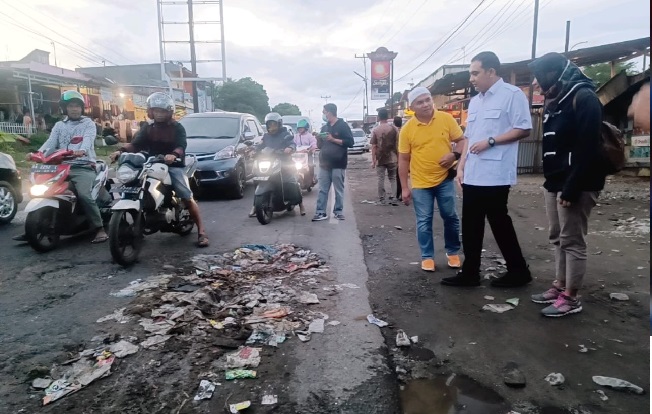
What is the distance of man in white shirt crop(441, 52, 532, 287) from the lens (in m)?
3.93

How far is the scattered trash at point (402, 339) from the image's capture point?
3.05 m

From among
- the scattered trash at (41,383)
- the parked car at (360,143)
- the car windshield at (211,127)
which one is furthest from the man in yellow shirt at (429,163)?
the parked car at (360,143)

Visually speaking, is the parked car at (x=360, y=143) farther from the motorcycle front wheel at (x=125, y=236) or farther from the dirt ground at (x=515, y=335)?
the motorcycle front wheel at (x=125, y=236)

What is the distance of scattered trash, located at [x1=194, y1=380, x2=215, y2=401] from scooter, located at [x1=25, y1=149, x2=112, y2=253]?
3.61m

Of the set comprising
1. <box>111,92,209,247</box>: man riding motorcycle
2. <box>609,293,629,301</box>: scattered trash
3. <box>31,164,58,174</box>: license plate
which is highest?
<box>111,92,209,247</box>: man riding motorcycle

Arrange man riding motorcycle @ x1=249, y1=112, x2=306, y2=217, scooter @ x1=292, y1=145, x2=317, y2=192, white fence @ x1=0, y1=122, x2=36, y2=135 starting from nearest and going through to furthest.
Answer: man riding motorcycle @ x1=249, y1=112, x2=306, y2=217 → scooter @ x1=292, y1=145, x2=317, y2=192 → white fence @ x1=0, y1=122, x2=36, y2=135

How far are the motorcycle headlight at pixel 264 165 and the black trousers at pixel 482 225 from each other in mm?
3716

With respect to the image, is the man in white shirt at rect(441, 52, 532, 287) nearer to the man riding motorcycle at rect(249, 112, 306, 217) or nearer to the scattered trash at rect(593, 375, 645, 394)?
the scattered trash at rect(593, 375, 645, 394)

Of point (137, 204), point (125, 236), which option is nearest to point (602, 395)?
point (137, 204)

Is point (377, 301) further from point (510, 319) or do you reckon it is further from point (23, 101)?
point (23, 101)

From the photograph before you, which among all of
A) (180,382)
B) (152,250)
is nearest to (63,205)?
(152,250)

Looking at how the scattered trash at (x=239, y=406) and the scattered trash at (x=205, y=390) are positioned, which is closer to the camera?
the scattered trash at (x=239, y=406)

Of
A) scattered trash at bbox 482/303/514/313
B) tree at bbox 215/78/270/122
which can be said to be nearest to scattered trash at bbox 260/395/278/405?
scattered trash at bbox 482/303/514/313

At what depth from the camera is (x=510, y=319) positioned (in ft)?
11.2
